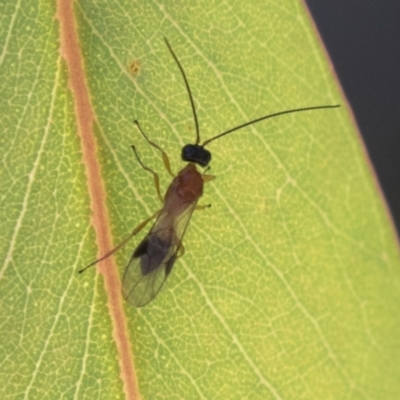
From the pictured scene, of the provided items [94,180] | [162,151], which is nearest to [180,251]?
[162,151]

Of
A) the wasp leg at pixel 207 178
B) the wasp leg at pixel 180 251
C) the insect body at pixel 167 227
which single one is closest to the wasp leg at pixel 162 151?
the insect body at pixel 167 227

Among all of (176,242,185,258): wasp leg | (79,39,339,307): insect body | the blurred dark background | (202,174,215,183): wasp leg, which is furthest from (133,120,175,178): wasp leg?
the blurred dark background

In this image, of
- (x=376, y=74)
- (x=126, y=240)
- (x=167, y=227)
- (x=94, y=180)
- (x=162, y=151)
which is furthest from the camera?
(x=376, y=74)

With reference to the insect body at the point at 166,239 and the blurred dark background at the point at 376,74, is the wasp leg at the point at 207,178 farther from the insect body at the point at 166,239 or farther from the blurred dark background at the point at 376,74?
the blurred dark background at the point at 376,74

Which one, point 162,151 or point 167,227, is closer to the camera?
point 162,151

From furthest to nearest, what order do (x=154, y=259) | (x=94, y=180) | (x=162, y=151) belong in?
(x=154, y=259)
(x=162, y=151)
(x=94, y=180)

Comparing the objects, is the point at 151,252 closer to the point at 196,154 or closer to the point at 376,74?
the point at 196,154

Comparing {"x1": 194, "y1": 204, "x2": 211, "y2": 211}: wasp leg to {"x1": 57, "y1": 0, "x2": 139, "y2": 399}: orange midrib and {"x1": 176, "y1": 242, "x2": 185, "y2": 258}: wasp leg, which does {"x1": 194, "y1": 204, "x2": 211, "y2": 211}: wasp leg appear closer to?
{"x1": 176, "y1": 242, "x2": 185, "y2": 258}: wasp leg
